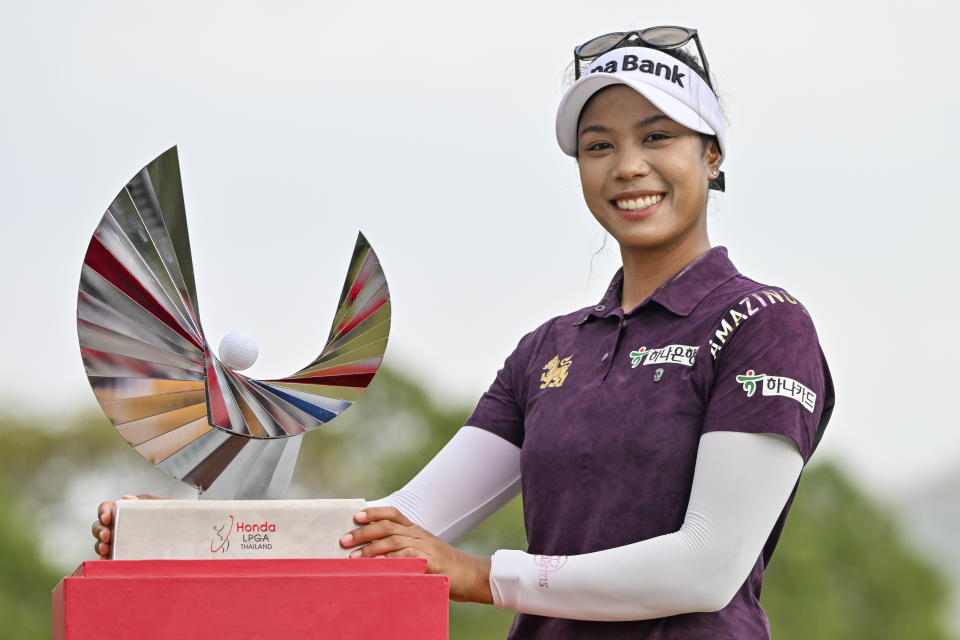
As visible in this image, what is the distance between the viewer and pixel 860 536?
2681 centimetres

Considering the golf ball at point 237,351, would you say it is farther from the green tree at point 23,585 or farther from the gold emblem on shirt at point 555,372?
the green tree at point 23,585

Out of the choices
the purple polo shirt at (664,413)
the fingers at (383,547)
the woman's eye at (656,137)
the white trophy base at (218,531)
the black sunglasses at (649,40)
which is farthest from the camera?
the black sunglasses at (649,40)

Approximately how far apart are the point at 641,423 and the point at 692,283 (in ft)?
1.31

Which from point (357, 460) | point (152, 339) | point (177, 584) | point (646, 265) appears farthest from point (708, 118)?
point (357, 460)

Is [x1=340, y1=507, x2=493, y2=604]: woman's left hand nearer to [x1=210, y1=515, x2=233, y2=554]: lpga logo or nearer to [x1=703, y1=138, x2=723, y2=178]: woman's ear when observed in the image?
[x1=210, y1=515, x2=233, y2=554]: lpga logo

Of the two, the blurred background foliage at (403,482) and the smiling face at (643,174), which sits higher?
the smiling face at (643,174)

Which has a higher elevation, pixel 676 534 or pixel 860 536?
pixel 676 534

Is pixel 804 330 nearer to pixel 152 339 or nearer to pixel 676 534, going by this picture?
pixel 676 534

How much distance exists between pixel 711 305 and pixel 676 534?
0.55m

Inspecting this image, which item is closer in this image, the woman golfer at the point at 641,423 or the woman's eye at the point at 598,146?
the woman golfer at the point at 641,423

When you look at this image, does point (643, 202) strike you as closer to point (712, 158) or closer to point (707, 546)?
point (712, 158)

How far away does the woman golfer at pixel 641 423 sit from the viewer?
2.85 meters

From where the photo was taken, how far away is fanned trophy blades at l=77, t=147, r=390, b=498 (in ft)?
9.93

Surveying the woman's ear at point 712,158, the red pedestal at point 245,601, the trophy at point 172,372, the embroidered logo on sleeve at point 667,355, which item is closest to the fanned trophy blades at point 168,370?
the trophy at point 172,372
